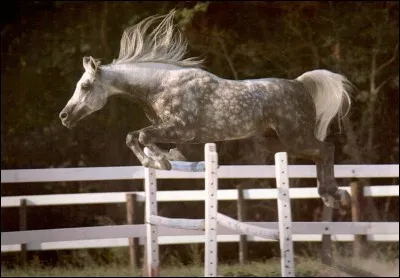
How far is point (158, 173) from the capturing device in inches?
256

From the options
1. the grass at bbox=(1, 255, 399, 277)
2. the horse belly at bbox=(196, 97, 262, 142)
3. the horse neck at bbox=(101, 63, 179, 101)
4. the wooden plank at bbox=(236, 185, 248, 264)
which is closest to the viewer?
the horse belly at bbox=(196, 97, 262, 142)

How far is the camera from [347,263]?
647 centimetres

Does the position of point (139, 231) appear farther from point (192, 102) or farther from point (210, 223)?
point (192, 102)

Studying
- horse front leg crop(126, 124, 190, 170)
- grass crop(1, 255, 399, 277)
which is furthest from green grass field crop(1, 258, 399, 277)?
horse front leg crop(126, 124, 190, 170)

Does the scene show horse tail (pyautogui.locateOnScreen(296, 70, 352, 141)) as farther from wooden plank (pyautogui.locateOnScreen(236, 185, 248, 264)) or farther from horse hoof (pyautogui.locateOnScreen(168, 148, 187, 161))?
wooden plank (pyautogui.locateOnScreen(236, 185, 248, 264))

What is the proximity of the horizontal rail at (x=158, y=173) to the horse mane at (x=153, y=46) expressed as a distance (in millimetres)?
2520

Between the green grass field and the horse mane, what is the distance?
258 centimetres

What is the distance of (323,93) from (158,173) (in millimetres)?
2721

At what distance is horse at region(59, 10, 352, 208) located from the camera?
3590 millimetres

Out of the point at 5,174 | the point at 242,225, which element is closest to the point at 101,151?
the point at 5,174

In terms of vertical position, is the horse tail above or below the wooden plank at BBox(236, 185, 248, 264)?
above

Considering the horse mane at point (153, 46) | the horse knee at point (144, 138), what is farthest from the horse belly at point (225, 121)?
the horse mane at point (153, 46)

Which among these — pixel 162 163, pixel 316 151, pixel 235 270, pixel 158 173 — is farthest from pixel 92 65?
pixel 235 270

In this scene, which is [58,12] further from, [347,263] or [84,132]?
[347,263]
